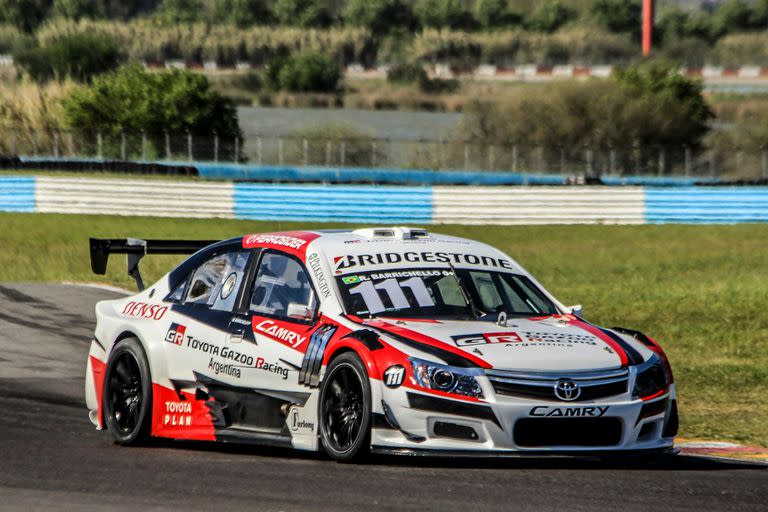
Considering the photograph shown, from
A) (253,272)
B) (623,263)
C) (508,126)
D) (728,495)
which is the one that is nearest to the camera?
(728,495)

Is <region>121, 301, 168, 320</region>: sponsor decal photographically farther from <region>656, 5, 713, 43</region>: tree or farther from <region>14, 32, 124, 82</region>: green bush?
<region>656, 5, 713, 43</region>: tree

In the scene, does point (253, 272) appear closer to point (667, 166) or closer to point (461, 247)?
point (461, 247)

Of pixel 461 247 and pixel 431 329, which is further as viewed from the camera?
pixel 461 247

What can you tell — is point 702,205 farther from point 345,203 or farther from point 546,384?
point 546,384

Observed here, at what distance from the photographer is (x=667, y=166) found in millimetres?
46938

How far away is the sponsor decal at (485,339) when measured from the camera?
737 cm

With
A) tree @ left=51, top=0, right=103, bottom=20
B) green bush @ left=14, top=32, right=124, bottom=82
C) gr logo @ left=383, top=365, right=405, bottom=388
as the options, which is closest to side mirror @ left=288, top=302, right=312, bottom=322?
gr logo @ left=383, top=365, right=405, bottom=388

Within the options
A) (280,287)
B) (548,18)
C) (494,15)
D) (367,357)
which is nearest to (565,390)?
(367,357)

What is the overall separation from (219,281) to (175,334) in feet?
1.39

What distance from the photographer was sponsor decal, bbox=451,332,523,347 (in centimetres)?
737

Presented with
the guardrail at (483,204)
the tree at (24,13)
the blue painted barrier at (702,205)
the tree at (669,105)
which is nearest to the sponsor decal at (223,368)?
the guardrail at (483,204)

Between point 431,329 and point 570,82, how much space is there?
5072 cm

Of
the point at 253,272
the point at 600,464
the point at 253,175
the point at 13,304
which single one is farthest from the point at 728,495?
the point at 253,175

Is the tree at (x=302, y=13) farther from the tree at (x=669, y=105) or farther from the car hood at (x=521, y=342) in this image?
the car hood at (x=521, y=342)
